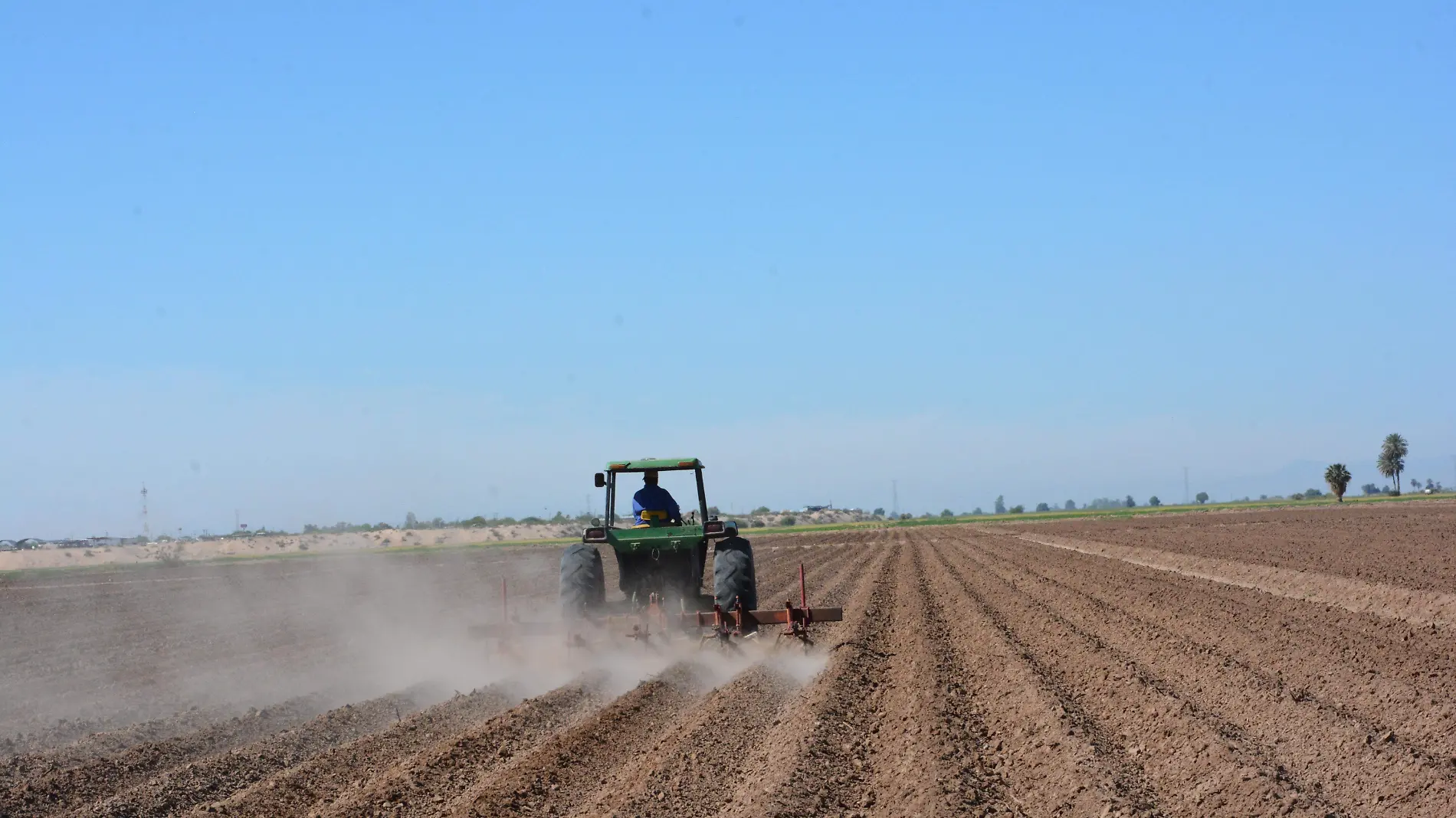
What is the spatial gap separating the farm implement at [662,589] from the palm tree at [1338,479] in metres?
92.7

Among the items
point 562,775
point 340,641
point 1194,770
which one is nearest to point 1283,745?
point 1194,770

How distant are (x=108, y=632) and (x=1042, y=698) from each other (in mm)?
17435

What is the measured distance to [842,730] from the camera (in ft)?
31.1

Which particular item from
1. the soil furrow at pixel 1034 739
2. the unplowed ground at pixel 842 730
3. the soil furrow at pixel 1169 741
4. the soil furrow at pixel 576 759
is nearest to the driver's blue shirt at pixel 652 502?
the unplowed ground at pixel 842 730

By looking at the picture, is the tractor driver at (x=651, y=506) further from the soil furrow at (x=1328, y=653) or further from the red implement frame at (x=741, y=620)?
the soil furrow at (x=1328, y=653)

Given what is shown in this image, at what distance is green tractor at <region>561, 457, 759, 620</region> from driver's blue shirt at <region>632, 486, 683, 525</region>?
0.12m

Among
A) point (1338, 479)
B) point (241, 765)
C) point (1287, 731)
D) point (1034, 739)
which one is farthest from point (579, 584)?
point (1338, 479)

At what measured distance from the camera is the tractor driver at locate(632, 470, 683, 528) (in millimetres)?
14797

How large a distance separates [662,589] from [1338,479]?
93945 millimetres

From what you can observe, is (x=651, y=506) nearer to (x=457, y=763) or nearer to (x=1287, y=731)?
(x=457, y=763)

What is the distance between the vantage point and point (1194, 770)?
308 inches

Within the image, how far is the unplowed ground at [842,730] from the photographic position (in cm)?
743

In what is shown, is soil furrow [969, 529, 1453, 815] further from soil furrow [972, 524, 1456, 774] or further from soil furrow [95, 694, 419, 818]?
soil furrow [95, 694, 419, 818]

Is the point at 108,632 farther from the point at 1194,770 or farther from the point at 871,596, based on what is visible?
the point at 1194,770
